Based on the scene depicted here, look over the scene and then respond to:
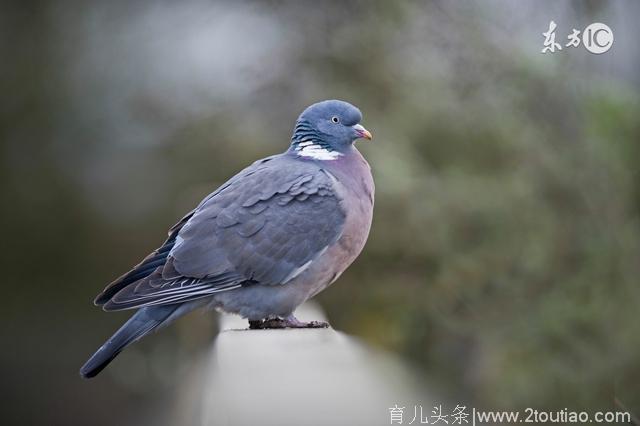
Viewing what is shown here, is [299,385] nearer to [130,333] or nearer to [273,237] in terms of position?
[130,333]

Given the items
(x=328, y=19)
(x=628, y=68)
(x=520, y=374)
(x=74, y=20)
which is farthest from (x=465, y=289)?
(x=74, y=20)

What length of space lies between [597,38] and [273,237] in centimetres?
239

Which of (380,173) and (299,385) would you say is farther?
(380,173)

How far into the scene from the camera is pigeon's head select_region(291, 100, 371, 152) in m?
3.00

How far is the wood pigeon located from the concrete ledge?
0.81 meters

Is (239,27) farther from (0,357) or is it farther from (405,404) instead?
(405,404)

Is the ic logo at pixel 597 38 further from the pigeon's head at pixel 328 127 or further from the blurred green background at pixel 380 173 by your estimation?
the pigeon's head at pixel 328 127

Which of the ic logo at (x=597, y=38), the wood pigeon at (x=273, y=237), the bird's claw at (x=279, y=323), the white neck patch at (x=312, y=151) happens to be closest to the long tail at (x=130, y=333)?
the wood pigeon at (x=273, y=237)

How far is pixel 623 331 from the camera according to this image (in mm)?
4480

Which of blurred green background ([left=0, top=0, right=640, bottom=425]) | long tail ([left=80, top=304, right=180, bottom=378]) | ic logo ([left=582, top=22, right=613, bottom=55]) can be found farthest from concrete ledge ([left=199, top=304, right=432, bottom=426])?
ic logo ([left=582, top=22, right=613, bottom=55])

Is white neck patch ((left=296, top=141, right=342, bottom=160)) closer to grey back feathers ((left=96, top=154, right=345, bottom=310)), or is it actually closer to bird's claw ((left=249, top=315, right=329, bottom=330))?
grey back feathers ((left=96, top=154, right=345, bottom=310))

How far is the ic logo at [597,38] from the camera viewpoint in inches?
174

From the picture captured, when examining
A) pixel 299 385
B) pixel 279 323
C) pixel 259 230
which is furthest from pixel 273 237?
pixel 299 385

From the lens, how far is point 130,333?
263 centimetres
